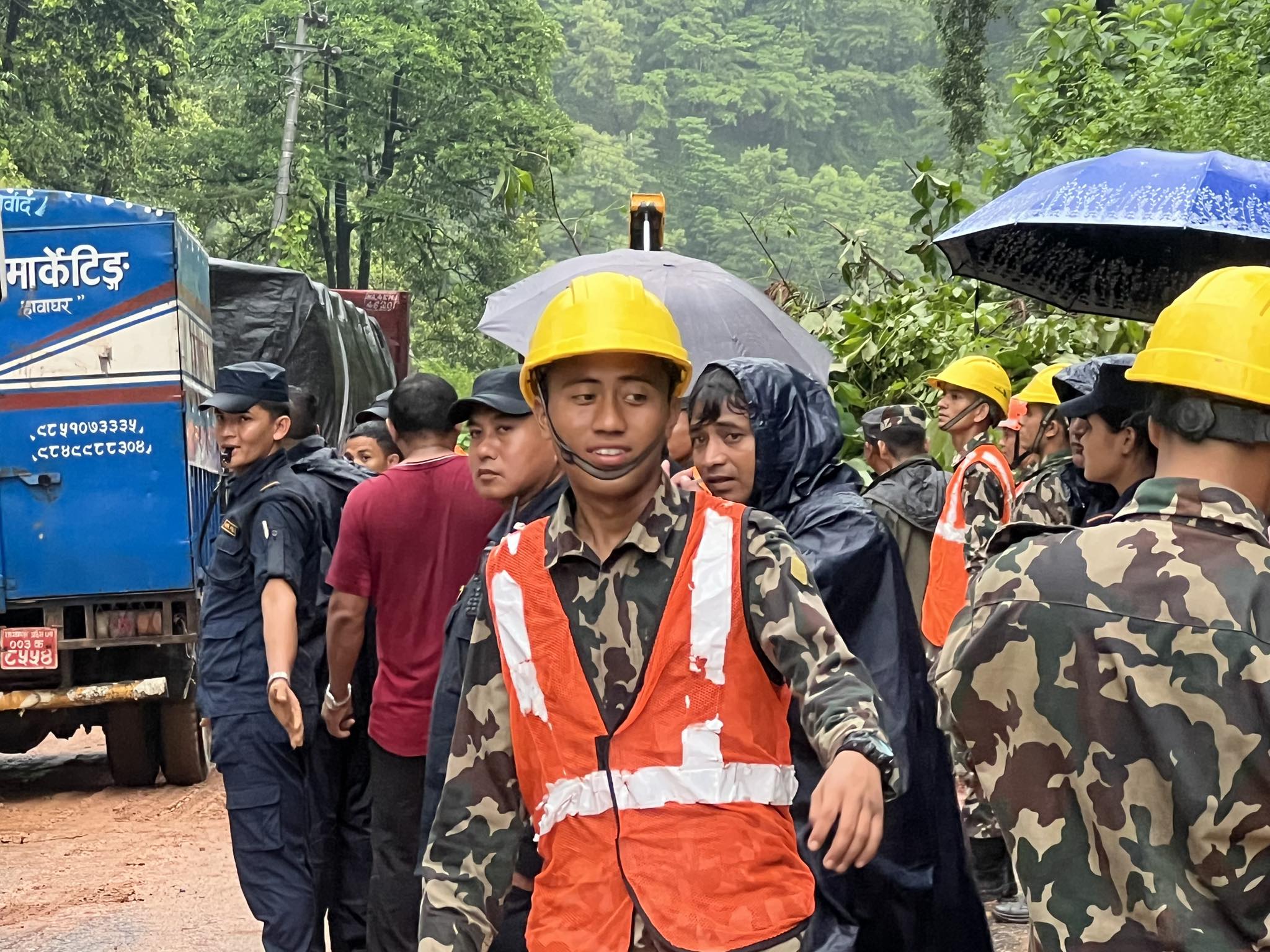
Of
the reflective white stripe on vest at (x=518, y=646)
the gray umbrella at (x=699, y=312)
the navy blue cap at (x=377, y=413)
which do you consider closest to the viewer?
the reflective white stripe on vest at (x=518, y=646)

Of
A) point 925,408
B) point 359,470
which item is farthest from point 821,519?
point 925,408

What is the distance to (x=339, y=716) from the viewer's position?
5844 millimetres

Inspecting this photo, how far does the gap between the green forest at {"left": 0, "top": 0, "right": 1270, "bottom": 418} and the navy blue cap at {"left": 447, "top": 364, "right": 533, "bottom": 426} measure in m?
4.64

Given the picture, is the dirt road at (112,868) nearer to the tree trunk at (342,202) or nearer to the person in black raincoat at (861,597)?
the person in black raincoat at (861,597)

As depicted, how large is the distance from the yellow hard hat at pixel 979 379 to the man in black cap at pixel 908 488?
0.31 metres

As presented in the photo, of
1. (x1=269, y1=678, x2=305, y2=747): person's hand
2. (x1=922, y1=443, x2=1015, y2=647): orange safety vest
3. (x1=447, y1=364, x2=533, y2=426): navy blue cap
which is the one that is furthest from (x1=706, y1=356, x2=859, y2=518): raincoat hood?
(x1=922, y1=443, x2=1015, y2=647): orange safety vest

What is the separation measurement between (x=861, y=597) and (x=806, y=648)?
1498 millimetres

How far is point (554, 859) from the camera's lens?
2.76 meters

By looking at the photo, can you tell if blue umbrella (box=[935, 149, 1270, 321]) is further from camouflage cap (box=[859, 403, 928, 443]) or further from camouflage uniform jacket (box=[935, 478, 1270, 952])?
camouflage uniform jacket (box=[935, 478, 1270, 952])

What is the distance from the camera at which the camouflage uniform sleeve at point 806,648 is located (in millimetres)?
2523

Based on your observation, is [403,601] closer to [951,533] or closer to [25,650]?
[951,533]

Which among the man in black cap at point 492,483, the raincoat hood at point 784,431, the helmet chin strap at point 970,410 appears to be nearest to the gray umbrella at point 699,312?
the helmet chin strap at point 970,410

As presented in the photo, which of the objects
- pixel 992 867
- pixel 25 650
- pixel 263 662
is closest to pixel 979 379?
pixel 992 867

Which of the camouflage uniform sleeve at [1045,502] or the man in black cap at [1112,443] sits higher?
the man in black cap at [1112,443]
